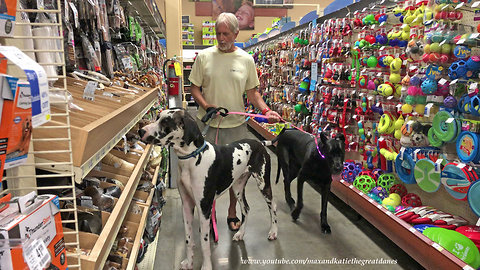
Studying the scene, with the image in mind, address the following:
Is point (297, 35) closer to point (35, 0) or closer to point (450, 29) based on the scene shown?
point (450, 29)

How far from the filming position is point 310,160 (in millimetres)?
3332

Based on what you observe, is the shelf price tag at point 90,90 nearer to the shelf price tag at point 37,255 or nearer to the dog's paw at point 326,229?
the shelf price tag at point 37,255

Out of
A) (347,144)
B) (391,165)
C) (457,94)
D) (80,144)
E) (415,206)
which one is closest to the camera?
(80,144)

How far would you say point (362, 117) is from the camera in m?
4.01

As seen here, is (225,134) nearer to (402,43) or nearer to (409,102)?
(409,102)

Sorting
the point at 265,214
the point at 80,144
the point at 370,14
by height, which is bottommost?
the point at 265,214

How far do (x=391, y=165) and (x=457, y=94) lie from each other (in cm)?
112

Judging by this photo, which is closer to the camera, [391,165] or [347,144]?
[391,165]

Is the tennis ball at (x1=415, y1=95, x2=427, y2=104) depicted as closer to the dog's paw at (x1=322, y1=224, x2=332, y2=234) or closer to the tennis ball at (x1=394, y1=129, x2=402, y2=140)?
the tennis ball at (x1=394, y1=129, x2=402, y2=140)

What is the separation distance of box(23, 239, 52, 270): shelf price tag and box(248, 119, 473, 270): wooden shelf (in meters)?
2.29

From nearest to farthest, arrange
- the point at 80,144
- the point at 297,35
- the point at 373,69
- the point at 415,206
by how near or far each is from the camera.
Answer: the point at 80,144, the point at 415,206, the point at 373,69, the point at 297,35

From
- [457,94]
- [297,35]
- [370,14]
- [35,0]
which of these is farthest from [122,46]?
[297,35]

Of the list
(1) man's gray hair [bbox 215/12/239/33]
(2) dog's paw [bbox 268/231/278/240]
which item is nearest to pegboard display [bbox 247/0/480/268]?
(2) dog's paw [bbox 268/231/278/240]

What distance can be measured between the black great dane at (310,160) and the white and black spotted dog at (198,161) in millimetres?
718
